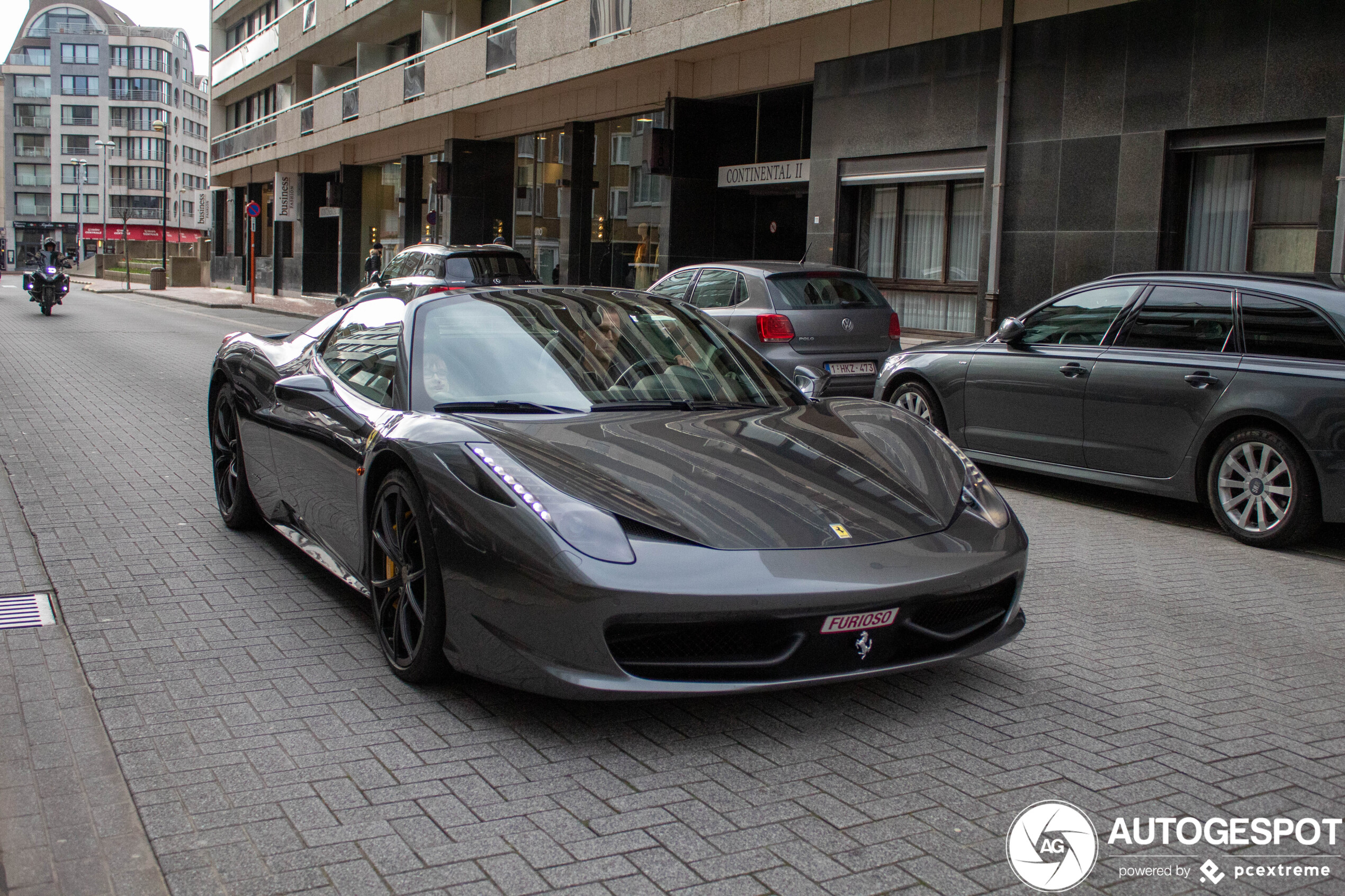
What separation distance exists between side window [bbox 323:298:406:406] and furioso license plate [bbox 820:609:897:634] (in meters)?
1.99

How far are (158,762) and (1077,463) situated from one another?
639cm

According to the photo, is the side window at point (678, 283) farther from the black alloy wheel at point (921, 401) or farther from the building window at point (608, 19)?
the building window at point (608, 19)

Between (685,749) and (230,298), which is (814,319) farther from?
(230,298)

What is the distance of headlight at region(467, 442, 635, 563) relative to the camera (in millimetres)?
3596

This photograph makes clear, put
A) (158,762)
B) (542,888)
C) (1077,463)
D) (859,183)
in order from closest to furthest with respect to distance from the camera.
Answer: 1. (542,888)
2. (158,762)
3. (1077,463)
4. (859,183)

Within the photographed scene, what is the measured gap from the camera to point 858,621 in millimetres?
3668

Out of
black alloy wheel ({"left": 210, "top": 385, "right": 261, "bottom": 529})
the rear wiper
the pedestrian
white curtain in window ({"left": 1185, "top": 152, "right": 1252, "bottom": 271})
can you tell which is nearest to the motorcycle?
the pedestrian

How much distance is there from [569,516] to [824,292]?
8.94 m

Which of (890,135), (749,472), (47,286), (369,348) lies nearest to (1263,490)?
(749,472)

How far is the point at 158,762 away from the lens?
3561 millimetres

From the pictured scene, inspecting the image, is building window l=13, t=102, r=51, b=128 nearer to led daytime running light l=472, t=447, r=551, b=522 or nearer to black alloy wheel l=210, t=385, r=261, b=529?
black alloy wheel l=210, t=385, r=261, b=529

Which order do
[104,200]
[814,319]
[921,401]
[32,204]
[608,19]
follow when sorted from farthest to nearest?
[32,204] < [104,200] < [608,19] < [814,319] < [921,401]

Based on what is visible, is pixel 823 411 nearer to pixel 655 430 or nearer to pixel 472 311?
pixel 655 430

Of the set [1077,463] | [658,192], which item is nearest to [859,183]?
[658,192]
